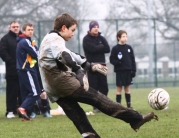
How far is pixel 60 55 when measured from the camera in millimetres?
7270

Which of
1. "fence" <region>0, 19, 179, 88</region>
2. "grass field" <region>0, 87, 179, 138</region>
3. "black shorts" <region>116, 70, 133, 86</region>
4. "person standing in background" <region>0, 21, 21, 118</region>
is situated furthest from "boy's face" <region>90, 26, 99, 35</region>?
"fence" <region>0, 19, 179, 88</region>

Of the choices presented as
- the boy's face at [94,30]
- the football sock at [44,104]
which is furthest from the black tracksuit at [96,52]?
the football sock at [44,104]

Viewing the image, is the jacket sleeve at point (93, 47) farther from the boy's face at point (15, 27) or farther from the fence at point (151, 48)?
the fence at point (151, 48)

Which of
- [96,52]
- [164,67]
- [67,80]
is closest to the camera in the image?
[67,80]

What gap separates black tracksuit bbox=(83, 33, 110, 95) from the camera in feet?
45.2

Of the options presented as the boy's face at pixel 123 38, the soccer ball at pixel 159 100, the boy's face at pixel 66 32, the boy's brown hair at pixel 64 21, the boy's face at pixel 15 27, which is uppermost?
the boy's brown hair at pixel 64 21

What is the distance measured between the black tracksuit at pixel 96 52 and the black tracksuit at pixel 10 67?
1.61m

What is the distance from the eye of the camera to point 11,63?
13336 millimetres

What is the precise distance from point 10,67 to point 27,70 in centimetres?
115

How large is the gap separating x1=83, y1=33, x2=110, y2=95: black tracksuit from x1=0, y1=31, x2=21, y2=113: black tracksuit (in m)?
1.61

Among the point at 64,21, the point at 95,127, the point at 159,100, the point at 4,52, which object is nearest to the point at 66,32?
the point at 64,21

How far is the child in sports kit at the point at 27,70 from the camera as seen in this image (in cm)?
1227

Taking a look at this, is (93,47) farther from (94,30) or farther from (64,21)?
(64,21)

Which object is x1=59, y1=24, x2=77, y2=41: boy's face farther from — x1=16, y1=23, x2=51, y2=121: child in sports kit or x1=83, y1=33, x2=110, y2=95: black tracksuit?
x1=83, y1=33, x2=110, y2=95: black tracksuit
